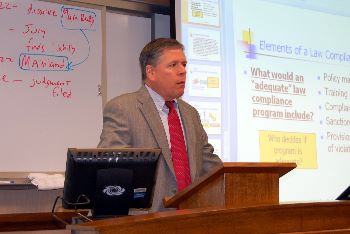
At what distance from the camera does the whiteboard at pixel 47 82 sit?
132 inches

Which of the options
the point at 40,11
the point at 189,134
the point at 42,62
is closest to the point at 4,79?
the point at 42,62

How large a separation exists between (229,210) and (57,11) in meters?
2.35

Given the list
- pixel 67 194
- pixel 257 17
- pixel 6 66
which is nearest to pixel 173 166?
pixel 67 194

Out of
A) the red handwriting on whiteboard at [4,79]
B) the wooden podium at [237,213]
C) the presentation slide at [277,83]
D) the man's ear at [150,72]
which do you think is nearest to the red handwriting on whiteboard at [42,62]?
the red handwriting on whiteboard at [4,79]

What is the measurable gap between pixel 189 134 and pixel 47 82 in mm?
1089

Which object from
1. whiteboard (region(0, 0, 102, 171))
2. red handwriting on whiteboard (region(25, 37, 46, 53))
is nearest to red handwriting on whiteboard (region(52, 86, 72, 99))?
whiteboard (region(0, 0, 102, 171))

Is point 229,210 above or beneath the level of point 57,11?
beneath

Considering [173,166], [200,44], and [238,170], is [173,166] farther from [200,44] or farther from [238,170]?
[200,44]

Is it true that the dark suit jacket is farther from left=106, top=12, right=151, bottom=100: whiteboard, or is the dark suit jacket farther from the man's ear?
left=106, top=12, right=151, bottom=100: whiteboard

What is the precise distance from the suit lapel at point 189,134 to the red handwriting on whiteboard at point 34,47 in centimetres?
99

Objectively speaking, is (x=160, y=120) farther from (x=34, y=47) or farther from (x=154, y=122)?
(x=34, y=47)

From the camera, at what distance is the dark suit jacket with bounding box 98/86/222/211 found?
2.61 metres

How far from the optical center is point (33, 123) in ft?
11.3

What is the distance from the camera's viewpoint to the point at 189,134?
2.80 m
